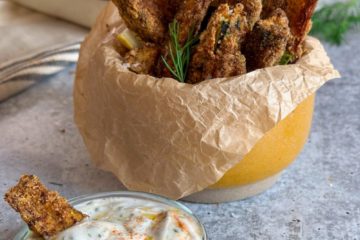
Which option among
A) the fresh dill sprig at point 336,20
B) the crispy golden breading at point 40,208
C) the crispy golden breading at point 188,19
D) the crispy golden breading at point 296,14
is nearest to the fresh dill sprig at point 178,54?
the crispy golden breading at point 188,19

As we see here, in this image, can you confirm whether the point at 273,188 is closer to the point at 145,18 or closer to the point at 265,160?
the point at 265,160

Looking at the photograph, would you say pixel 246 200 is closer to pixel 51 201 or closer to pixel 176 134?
pixel 176 134

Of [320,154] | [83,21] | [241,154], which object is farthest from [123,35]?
[83,21]

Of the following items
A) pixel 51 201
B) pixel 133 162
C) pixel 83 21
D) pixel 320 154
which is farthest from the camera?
pixel 83 21

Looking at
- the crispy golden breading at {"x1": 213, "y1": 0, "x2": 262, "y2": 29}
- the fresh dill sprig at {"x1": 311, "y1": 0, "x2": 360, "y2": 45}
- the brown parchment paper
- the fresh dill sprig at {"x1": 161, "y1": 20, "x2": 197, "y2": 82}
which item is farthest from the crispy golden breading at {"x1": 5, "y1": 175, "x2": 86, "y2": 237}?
the fresh dill sprig at {"x1": 311, "y1": 0, "x2": 360, "y2": 45}

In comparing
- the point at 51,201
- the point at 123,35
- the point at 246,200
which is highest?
the point at 123,35

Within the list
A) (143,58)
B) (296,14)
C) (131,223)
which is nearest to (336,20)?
(296,14)
